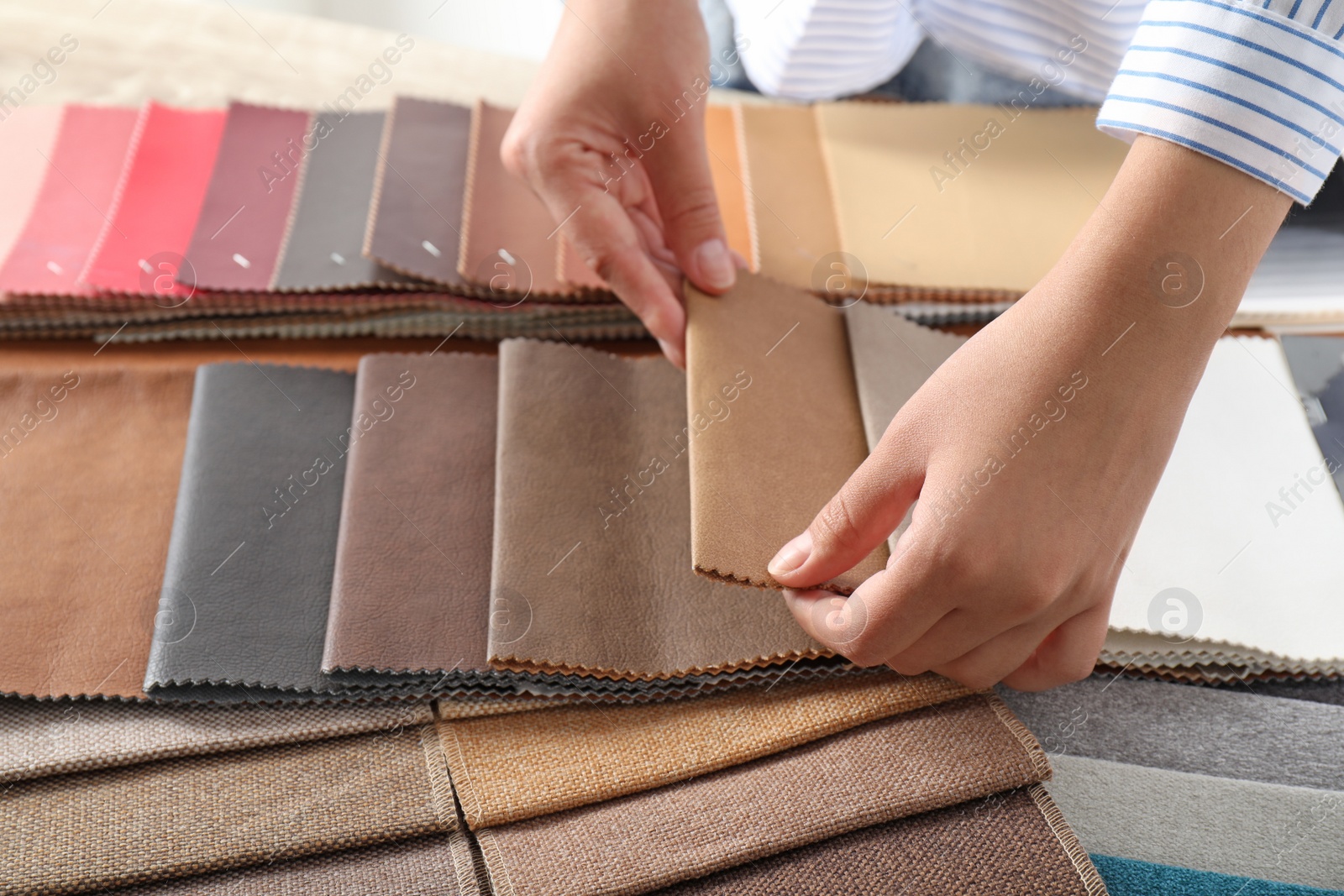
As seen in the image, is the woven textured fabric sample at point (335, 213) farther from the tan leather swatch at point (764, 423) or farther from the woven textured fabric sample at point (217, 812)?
the woven textured fabric sample at point (217, 812)

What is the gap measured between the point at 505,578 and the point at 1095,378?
77 cm

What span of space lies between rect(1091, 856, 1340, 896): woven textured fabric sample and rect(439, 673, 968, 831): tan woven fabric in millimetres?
259

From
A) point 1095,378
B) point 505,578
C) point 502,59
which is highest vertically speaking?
point 502,59

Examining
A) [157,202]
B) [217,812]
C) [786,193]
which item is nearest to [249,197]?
[157,202]

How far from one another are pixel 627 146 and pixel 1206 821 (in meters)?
1.31

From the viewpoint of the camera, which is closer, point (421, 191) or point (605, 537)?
point (605, 537)

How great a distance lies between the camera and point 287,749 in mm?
1183

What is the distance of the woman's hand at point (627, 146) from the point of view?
4.94 feet

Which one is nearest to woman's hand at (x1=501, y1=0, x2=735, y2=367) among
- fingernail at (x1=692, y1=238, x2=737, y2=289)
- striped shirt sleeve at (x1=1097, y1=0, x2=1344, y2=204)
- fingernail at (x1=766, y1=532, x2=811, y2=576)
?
fingernail at (x1=692, y1=238, x2=737, y2=289)

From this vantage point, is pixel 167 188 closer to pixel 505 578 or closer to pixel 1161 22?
pixel 505 578

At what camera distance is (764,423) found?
1.37 meters

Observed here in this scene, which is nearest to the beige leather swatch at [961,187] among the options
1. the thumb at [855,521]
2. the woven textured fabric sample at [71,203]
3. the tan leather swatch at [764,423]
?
the tan leather swatch at [764,423]

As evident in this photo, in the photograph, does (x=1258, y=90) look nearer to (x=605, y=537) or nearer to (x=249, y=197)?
(x=605, y=537)

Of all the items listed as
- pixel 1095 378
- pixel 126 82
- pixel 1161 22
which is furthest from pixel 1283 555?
pixel 126 82
